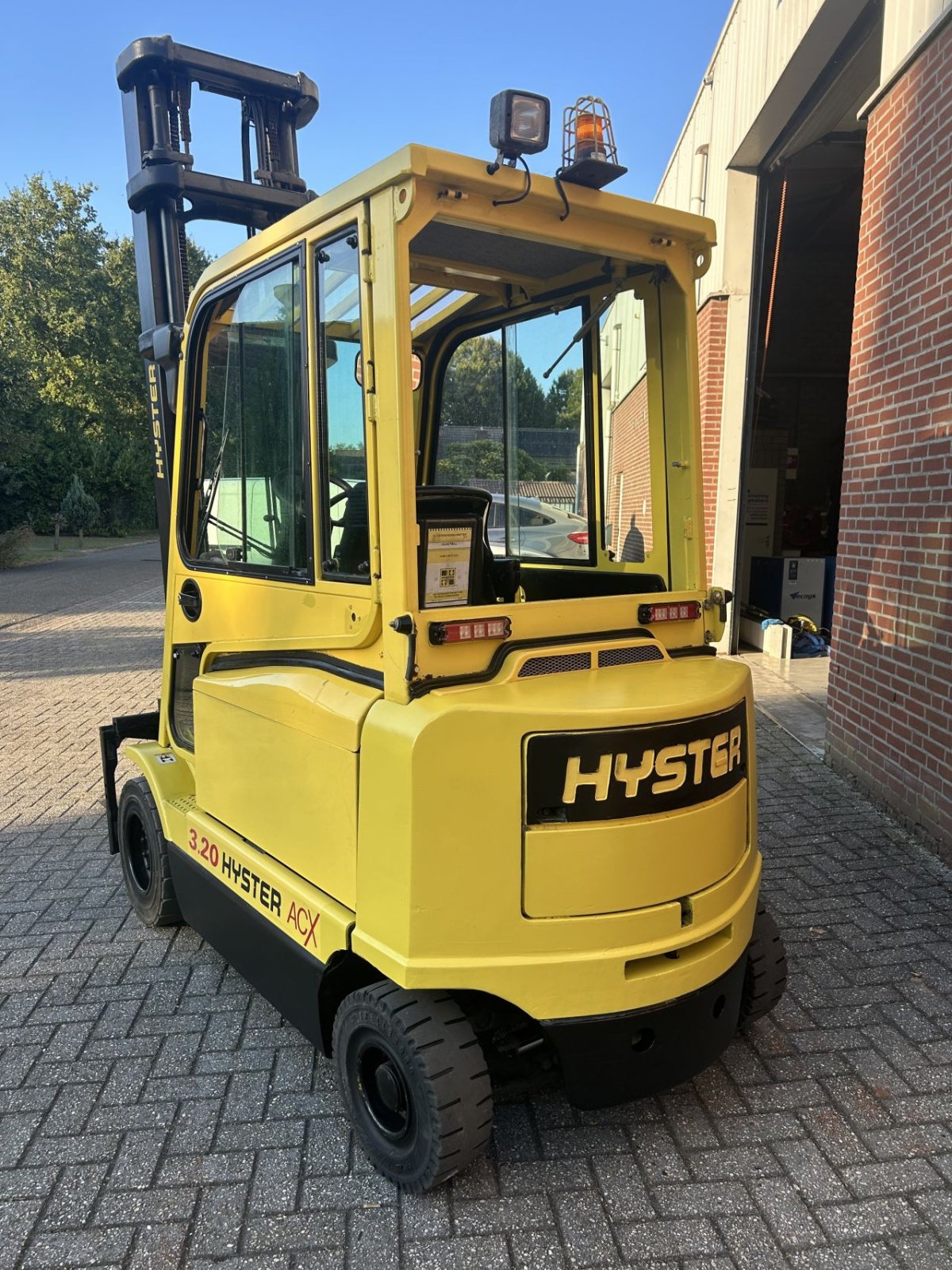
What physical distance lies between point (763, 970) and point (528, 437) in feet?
7.10

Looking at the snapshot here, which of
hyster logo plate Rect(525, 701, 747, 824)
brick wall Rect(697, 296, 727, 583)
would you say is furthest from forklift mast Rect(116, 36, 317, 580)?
brick wall Rect(697, 296, 727, 583)

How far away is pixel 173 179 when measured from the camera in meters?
3.72

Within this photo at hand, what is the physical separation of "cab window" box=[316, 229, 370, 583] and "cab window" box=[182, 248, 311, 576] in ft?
0.32

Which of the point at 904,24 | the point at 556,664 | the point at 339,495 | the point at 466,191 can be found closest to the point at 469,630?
the point at 556,664

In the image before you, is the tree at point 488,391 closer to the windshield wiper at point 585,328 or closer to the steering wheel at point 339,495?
the windshield wiper at point 585,328

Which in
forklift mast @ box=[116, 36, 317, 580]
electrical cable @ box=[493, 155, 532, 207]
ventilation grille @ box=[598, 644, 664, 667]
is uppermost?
forklift mast @ box=[116, 36, 317, 580]

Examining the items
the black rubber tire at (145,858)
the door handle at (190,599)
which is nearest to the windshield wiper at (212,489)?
the door handle at (190,599)

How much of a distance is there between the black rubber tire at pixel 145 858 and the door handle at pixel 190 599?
91cm

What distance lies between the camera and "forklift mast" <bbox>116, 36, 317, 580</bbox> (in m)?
3.74

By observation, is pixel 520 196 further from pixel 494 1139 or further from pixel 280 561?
pixel 494 1139

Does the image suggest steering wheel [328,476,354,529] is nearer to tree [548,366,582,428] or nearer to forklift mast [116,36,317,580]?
tree [548,366,582,428]

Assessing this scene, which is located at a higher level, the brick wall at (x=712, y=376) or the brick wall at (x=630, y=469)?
the brick wall at (x=712, y=376)

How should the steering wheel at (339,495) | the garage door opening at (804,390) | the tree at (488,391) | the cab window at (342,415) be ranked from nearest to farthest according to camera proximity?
the cab window at (342,415), the steering wheel at (339,495), the tree at (488,391), the garage door opening at (804,390)

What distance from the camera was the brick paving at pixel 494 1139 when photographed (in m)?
2.25
